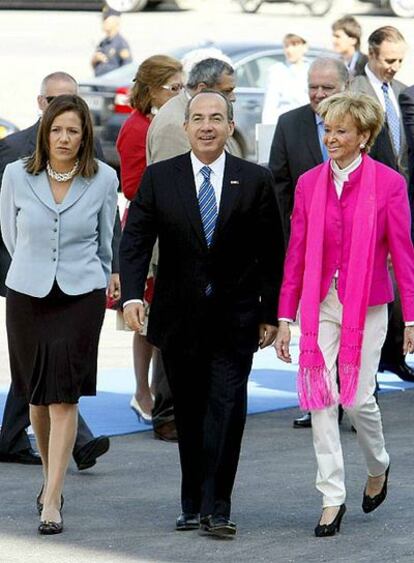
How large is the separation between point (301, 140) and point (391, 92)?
1.69 metres

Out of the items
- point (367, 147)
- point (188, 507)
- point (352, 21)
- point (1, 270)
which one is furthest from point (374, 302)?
point (352, 21)

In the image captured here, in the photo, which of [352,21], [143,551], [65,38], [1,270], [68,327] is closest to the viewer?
[143,551]

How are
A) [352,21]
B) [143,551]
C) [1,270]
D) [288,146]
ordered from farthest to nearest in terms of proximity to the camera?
[352,21] → [288,146] → [1,270] → [143,551]

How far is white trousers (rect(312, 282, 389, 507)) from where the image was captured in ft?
22.5

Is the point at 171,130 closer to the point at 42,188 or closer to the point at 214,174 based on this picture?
the point at 42,188

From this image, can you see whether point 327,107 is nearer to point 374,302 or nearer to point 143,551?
point 374,302

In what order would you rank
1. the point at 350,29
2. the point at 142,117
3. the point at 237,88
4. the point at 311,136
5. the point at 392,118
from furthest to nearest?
the point at 237,88 < the point at 350,29 < the point at 392,118 < the point at 142,117 < the point at 311,136

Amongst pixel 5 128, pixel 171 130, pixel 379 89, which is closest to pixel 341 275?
pixel 171 130

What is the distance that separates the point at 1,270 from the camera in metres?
8.34

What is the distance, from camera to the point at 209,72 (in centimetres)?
825

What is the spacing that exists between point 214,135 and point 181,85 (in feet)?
8.30

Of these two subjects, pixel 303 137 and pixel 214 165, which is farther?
pixel 303 137

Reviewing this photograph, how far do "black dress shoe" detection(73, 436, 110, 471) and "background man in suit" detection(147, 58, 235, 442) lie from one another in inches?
39.7

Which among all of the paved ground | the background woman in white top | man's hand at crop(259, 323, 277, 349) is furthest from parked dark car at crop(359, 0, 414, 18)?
man's hand at crop(259, 323, 277, 349)
